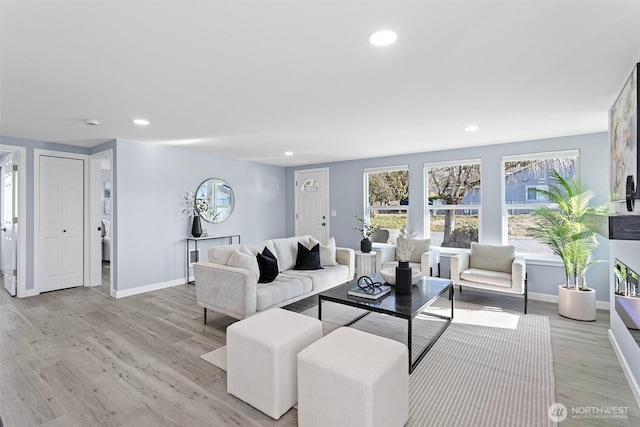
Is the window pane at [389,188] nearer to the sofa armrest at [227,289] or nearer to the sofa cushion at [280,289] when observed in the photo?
the sofa cushion at [280,289]

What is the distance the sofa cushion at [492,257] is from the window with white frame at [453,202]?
1.70 feet

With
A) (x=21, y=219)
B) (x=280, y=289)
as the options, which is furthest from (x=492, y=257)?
(x=21, y=219)

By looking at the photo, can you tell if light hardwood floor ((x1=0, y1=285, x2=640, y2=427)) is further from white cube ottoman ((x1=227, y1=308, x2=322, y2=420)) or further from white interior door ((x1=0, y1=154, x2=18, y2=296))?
white interior door ((x1=0, y1=154, x2=18, y2=296))

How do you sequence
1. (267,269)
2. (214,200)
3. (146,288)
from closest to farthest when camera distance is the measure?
(267,269), (146,288), (214,200)

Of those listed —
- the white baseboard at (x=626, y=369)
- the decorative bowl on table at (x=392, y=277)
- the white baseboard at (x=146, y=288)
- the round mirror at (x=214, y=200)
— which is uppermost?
the round mirror at (x=214, y=200)

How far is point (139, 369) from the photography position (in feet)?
7.96

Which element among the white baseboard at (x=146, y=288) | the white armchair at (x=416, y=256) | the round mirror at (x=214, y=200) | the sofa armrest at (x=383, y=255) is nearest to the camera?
the white baseboard at (x=146, y=288)

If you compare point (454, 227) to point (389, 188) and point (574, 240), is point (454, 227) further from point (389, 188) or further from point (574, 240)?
point (574, 240)

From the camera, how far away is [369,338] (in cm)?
189

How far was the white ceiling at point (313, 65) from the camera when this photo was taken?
5.15ft

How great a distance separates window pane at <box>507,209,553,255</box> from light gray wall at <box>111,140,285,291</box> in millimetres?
4614

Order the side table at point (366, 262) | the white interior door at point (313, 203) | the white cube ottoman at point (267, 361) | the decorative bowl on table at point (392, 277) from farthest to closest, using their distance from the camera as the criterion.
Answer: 1. the white interior door at point (313, 203)
2. the side table at point (366, 262)
3. the decorative bowl on table at point (392, 277)
4. the white cube ottoman at point (267, 361)

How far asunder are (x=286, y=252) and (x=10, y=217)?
413 centimetres

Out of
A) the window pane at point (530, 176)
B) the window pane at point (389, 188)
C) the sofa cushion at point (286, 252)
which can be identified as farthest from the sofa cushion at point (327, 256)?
the window pane at point (530, 176)
